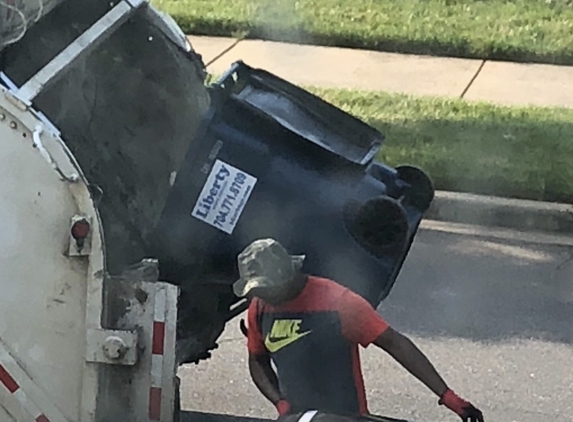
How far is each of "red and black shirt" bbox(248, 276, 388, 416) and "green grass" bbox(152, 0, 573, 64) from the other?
24.8 ft

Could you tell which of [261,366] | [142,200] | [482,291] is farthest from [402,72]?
[261,366]

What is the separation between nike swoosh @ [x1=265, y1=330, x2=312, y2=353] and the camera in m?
4.20

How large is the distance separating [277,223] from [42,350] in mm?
1016

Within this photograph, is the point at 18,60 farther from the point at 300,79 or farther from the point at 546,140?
the point at 300,79

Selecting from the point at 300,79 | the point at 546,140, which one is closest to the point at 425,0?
the point at 300,79

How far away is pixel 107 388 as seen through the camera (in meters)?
4.11

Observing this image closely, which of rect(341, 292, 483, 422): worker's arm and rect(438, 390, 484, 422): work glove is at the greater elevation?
rect(341, 292, 483, 422): worker's arm

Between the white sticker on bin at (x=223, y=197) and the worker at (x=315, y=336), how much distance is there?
434mm

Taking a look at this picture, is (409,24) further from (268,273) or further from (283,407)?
(268,273)

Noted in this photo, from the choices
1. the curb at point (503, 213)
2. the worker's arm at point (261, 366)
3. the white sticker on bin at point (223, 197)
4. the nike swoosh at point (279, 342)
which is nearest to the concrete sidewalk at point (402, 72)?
the curb at point (503, 213)

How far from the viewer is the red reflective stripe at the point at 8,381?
405 cm

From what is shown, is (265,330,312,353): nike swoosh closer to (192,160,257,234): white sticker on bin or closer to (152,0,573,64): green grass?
(192,160,257,234): white sticker on bin

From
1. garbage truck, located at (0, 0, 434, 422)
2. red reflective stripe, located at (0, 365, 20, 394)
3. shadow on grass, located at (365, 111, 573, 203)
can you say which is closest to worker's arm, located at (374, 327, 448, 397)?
garbage truck, located at (0, 0, 434, 422)

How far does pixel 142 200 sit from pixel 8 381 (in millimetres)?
1049
